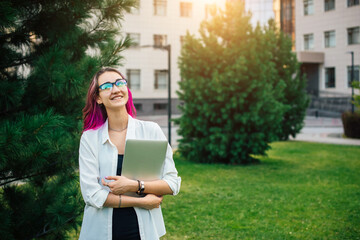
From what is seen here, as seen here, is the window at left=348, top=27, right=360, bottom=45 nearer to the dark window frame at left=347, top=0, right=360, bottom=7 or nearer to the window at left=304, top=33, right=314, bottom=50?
the dark window frame at left=347, top=0, right=360, bottom=7

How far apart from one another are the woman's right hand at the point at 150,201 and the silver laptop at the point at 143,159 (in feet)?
0.40

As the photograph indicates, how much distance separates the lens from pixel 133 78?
138ft

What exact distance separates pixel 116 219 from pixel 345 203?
6.44 m

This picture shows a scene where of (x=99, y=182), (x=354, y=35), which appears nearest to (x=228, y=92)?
(x=99, y=182)

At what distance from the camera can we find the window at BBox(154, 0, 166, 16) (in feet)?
140

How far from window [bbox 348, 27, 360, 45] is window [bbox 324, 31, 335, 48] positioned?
2055mm

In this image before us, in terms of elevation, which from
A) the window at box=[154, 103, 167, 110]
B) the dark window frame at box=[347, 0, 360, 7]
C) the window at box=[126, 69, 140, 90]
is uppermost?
the dark window frame at box=[347, 0, 360, 7]

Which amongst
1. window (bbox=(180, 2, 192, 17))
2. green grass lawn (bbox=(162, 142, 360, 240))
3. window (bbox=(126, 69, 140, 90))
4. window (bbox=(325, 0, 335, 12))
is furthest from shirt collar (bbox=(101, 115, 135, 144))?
window (bbox=(325, 0, 335, 12))

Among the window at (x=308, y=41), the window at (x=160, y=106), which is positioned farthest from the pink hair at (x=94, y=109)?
the window at (x=308, y=41)

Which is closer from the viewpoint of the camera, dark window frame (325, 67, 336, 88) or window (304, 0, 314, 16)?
dark window frame (325, 67, 336, 88)

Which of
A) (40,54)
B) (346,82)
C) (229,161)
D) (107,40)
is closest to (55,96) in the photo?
(40,54)

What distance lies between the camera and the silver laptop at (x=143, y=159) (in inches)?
102

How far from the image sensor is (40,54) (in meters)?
3.96

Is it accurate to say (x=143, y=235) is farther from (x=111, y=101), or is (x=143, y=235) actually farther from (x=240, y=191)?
(x=240, y=191)
